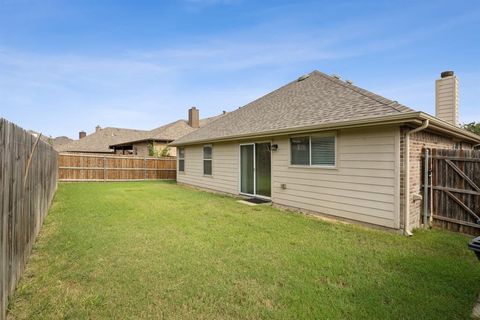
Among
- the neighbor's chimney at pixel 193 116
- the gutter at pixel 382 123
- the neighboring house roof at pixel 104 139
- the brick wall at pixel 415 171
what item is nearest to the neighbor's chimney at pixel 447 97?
the gutter at pixel 382 123

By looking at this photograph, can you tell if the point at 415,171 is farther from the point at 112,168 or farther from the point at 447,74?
the point at 112,168

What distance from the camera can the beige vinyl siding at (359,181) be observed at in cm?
555

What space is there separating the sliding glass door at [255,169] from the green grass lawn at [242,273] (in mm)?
3153

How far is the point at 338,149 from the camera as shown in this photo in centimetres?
A: 659

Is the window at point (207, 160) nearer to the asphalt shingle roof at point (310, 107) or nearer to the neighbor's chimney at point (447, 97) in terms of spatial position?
the asphalt shingle roof at point (310, 107)

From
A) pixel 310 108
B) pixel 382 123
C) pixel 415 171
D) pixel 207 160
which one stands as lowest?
pixel 415 171

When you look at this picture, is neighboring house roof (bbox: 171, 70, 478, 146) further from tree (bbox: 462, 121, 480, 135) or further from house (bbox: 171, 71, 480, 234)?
tree (bbox: 462, 121, 480, 135)

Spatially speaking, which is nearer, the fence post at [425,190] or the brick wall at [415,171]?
the brick wall at [415,171]

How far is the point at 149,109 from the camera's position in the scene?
76.7 ft

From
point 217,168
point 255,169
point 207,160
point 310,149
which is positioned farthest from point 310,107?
point 207,160

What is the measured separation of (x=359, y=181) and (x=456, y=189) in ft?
6.63

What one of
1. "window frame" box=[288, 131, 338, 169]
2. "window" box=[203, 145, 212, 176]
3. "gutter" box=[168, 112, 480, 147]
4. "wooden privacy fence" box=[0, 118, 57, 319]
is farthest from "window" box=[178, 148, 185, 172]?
"wooden privacy fence" box=[0, 118, 57, 319]

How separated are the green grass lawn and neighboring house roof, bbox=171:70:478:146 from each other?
2.69 metres

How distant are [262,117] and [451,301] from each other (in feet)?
27.2
